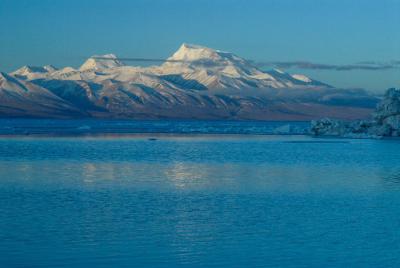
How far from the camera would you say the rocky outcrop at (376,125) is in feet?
172

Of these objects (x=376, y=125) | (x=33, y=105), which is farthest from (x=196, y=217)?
(x=33, y=105)

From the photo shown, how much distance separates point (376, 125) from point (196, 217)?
4428 cm

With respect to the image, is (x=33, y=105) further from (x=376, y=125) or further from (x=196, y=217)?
(x=196, y=217)

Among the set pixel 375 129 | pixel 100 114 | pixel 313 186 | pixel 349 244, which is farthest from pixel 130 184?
pixel 100 114

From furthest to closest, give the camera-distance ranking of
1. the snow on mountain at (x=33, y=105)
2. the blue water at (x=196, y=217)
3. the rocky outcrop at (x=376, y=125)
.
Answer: the snow on mountain at (x=33, y=105) < the rocky outcrop at (x=376, y=125) < the blue water at (x=196, y=217)

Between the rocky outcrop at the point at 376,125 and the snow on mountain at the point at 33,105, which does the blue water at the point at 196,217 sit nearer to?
the rocky outcrop at the point at 376,125

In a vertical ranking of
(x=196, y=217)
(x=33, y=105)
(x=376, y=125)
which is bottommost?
(x=196, y=217)

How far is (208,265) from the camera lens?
9.72m

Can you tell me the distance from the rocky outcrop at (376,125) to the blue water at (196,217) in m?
30.1

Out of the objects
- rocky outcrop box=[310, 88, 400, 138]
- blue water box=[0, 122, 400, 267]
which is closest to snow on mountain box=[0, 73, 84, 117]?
rocky outcrop box=[310, 88, 400, 138]

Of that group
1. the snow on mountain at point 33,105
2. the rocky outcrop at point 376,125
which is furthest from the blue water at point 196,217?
the snow on mountain at point 33,105

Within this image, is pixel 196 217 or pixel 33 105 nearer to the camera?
pixel 196 217

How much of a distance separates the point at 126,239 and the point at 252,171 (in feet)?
39.4

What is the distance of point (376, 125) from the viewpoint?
55500 mm
